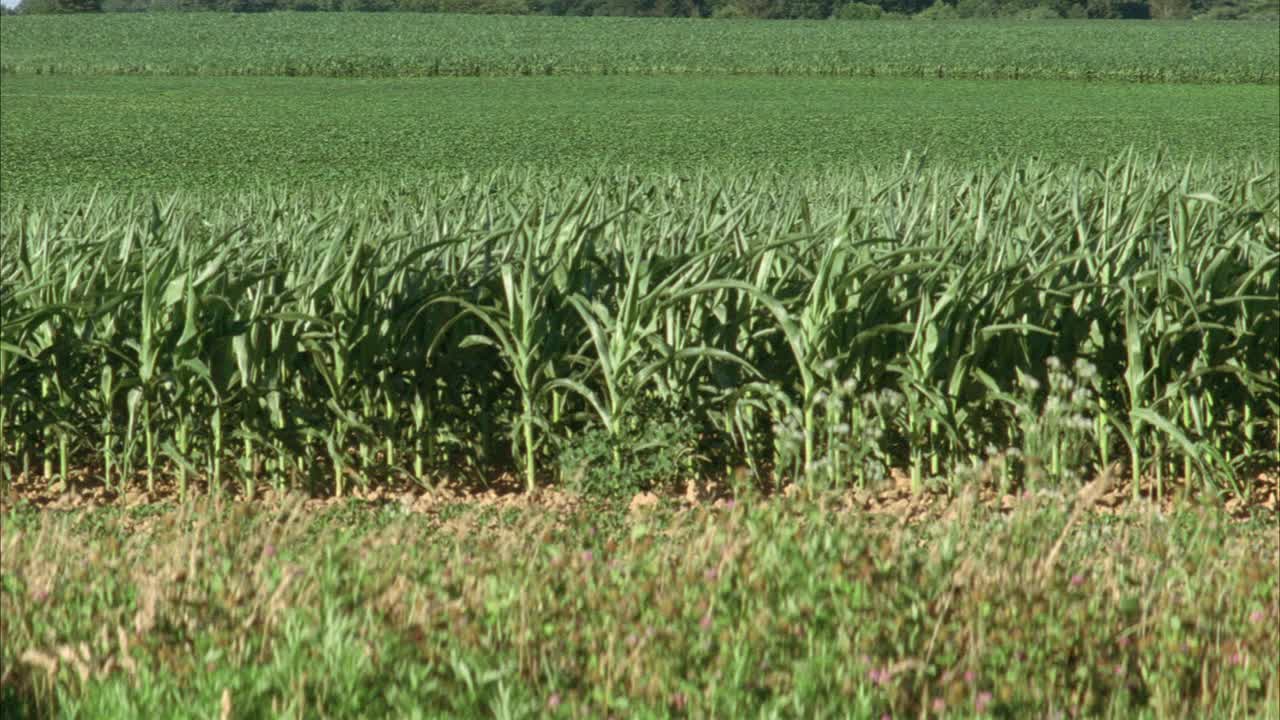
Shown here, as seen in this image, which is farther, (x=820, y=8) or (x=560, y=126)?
(x=820, y=8)

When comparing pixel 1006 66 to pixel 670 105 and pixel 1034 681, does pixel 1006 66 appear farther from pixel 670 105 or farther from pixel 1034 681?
pixel 1034 681

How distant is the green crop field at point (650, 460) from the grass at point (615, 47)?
35930mm

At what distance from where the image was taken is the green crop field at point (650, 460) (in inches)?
105

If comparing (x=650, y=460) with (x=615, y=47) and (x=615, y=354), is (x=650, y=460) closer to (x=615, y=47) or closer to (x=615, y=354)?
(x=615, y=354)

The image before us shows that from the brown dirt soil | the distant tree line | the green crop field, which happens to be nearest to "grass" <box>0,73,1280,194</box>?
the green crop field

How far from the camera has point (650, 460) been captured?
4.20 meters

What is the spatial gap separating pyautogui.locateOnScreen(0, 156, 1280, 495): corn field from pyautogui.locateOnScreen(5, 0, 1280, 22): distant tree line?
2977 inches

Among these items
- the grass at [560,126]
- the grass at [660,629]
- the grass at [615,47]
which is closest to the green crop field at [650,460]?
the grass at [660,629]

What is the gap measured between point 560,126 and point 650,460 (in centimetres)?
2367

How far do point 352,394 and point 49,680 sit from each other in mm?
1892

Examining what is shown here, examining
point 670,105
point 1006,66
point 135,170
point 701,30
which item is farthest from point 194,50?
point 135,170

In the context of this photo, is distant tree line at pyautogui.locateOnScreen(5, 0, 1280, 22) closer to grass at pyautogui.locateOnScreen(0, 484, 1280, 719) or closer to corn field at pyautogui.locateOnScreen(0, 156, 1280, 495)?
corn field at pyautogui.locateOnScreen(0, 156, 1280, 495)

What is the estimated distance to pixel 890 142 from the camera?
969 inches

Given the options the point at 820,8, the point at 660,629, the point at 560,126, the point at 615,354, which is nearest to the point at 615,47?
the point at 560,126
